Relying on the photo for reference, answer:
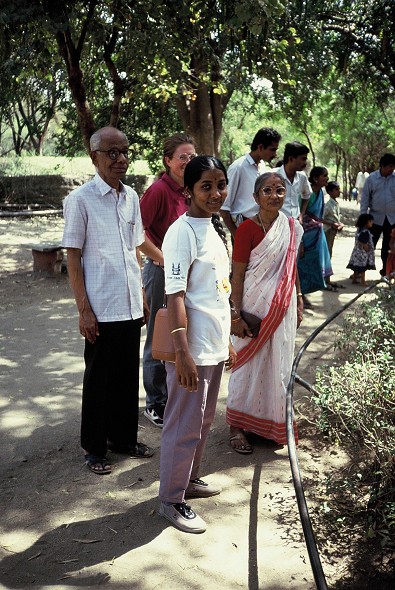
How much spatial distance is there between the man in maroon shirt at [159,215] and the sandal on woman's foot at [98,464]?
29.1 inches

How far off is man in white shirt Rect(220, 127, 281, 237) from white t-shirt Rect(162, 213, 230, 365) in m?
2.76

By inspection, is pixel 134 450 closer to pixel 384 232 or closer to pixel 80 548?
pixel 80 548

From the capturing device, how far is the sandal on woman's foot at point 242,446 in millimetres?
4245

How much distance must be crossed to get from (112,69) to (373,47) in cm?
552

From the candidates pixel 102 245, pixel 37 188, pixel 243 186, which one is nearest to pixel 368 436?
pixel 102 245

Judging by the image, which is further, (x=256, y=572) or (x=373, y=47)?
(x=373, y=47)

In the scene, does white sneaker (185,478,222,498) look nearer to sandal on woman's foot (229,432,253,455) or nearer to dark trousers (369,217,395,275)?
sandal on woman's foot (229,432,253,455)

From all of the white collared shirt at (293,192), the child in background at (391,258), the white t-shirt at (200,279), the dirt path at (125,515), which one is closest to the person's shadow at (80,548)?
the dirt path at (125,515)

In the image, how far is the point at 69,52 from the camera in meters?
8.46

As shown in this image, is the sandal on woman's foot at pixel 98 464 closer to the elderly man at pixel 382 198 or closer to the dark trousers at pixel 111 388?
the dark trousers at pixel 111 388

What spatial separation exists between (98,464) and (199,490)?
2.12ft

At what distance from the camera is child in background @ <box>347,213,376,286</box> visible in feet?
32.3

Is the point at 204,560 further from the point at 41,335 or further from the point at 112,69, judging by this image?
the point at 112,69

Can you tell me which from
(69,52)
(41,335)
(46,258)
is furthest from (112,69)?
(41,335)
